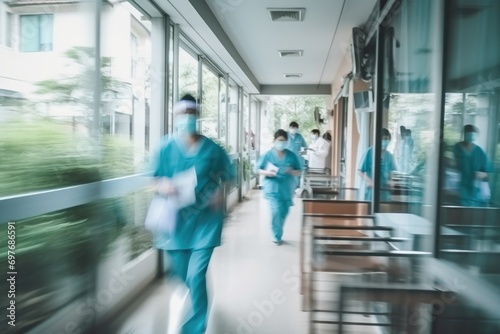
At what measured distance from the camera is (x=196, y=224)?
2.39 meters

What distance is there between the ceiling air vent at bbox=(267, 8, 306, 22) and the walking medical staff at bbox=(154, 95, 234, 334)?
225 centimetres

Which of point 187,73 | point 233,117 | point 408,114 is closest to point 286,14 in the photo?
point 187,73

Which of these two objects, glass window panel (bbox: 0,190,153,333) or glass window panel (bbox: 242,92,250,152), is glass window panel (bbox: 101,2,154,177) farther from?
glass window panel (bbox: 242,92,250,152)

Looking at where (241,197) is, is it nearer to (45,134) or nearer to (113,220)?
(113,220)

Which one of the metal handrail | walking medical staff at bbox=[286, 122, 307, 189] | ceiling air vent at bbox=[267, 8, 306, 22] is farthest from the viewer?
walking medical staff at bbox=[286, 122, 307, 189]

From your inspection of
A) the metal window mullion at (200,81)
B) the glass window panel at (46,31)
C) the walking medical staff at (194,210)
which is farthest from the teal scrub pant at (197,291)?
the metal window mullion at (200,81)

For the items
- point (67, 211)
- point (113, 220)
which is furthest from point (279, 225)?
point (67, 211)

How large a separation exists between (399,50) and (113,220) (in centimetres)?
243

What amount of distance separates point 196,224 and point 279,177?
2.50 meters

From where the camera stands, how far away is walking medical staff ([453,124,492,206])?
1479mm

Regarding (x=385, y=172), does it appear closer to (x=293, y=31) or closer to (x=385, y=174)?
(x=385, y=174)

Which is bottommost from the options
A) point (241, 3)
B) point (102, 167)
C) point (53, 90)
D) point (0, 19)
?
point (102, 167)

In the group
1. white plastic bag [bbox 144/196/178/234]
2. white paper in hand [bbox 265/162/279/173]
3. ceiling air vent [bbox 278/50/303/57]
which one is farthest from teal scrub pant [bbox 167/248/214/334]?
ceiling air vent [bbox 278/50/303/57]

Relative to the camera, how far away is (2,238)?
1.59 m
